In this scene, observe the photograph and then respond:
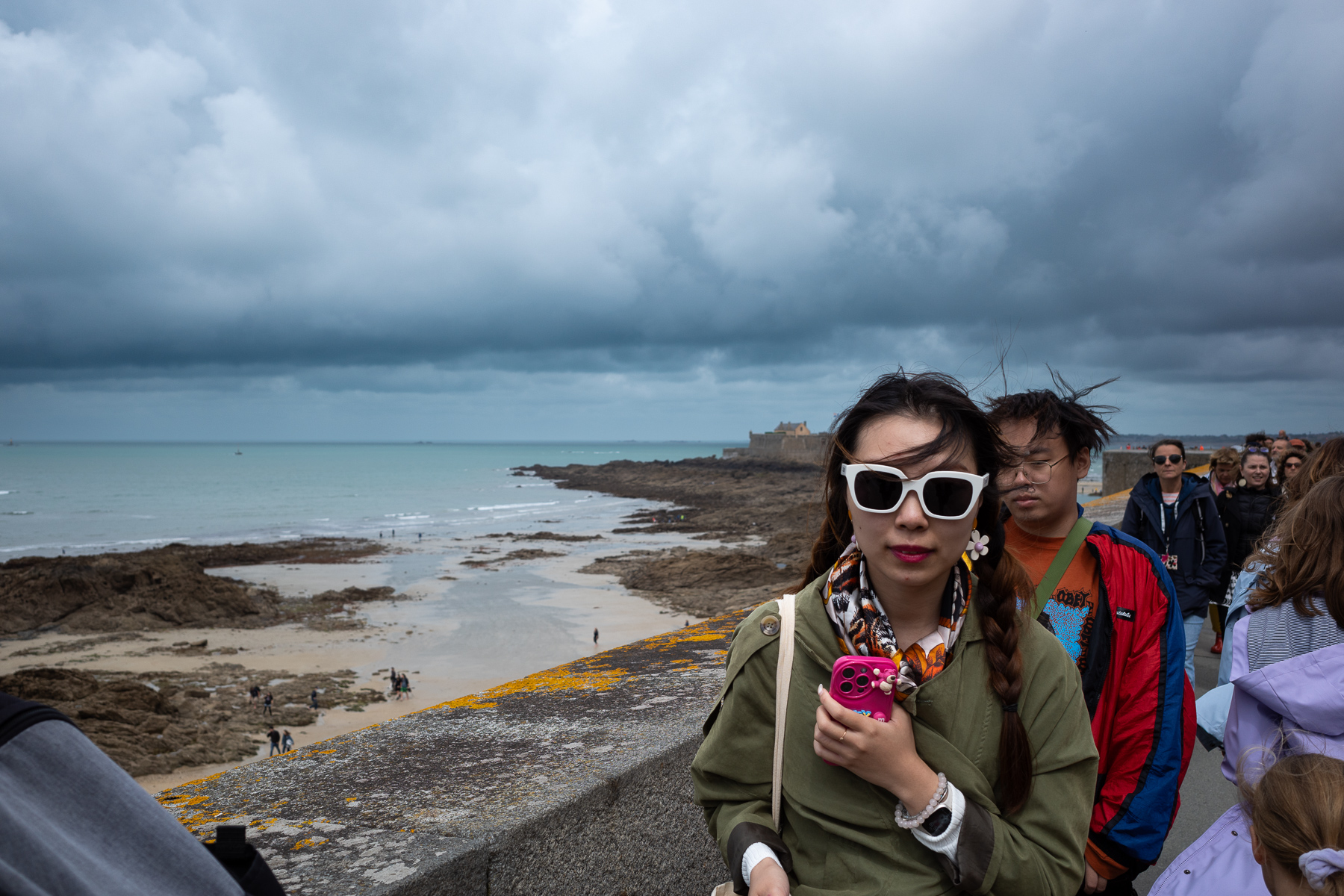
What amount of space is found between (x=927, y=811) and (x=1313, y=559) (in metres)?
1.46

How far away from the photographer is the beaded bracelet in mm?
1149

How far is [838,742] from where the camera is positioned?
1.14 meters

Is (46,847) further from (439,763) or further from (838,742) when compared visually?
(439,763)

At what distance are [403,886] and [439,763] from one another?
59cm

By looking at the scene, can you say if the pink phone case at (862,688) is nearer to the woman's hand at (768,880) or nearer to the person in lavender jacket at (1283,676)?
the woman's hand at (768,880)

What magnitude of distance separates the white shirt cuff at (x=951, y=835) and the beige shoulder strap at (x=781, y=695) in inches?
8.7

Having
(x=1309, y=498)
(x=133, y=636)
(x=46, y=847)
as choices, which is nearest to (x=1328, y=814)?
(x=1309, y=498)

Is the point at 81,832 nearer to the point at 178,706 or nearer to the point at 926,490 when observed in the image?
the point at 926,490

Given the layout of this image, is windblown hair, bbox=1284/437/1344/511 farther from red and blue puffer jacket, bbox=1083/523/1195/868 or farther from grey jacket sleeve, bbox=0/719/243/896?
grey jacket sleeve, bbox=0/719/243/896

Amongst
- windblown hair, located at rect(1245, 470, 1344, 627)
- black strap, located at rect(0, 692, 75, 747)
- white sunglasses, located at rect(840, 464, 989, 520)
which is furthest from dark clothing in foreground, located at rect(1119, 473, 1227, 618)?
black strap, located at rect(0, 692, 75, 747)

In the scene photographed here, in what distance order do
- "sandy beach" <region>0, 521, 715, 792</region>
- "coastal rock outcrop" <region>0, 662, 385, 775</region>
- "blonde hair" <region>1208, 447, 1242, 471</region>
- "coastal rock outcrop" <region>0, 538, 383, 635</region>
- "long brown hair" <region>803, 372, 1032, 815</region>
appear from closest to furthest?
"long brown hair" <region>803, 372, 1032, 815</region>, "blonde hair" <region>1208, 447, 1242, 471</region>, "coastal rock outcrop" <region>0, 662, 385, 775</region>, "sandy beach" <region>0, 521, 715, 792</region>, "coastal rock outcrop" <region>0, 538, 383, 635</region>

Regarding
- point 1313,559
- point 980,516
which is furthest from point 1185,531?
point 980,516

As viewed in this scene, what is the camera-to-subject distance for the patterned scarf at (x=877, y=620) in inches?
49.8

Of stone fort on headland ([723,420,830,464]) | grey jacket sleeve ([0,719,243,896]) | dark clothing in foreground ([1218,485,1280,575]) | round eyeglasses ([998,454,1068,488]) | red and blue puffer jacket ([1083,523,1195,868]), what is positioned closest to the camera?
grey jacket sleeve ([0,719,243,896])
